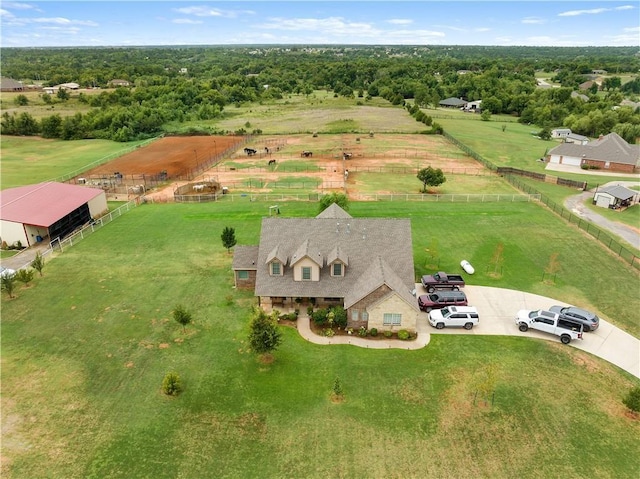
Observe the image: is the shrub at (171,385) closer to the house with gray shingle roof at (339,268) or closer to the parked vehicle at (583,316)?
the house with gray shingle roof at (339,268)

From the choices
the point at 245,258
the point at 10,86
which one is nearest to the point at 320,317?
the point at 245,258

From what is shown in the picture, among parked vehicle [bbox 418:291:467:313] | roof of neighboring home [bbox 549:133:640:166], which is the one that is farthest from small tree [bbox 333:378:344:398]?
roof of neighboring home [bbox 549:133:640:166]

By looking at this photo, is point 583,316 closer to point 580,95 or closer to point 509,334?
point 509,334

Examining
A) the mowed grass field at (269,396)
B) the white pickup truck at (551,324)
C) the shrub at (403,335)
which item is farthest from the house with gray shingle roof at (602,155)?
the shrub at (403,335)

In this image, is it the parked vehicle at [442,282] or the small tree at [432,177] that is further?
the small tree at [432,177]

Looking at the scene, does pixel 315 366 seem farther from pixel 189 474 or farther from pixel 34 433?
pixel 34 433

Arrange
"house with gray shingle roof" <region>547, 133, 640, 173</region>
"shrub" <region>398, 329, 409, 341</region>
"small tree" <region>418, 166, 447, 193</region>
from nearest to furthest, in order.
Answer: "shrub" <region>398, 329, 409, 341</region>
"small tree" <region>418, 166, 447, 193</region>
"house with gray shingle roof" <region>547, 133, 640, 173</region>

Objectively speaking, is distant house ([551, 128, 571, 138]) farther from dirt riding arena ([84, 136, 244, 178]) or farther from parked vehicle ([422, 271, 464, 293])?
parked vehicle ([422, 271, 464, 293])
